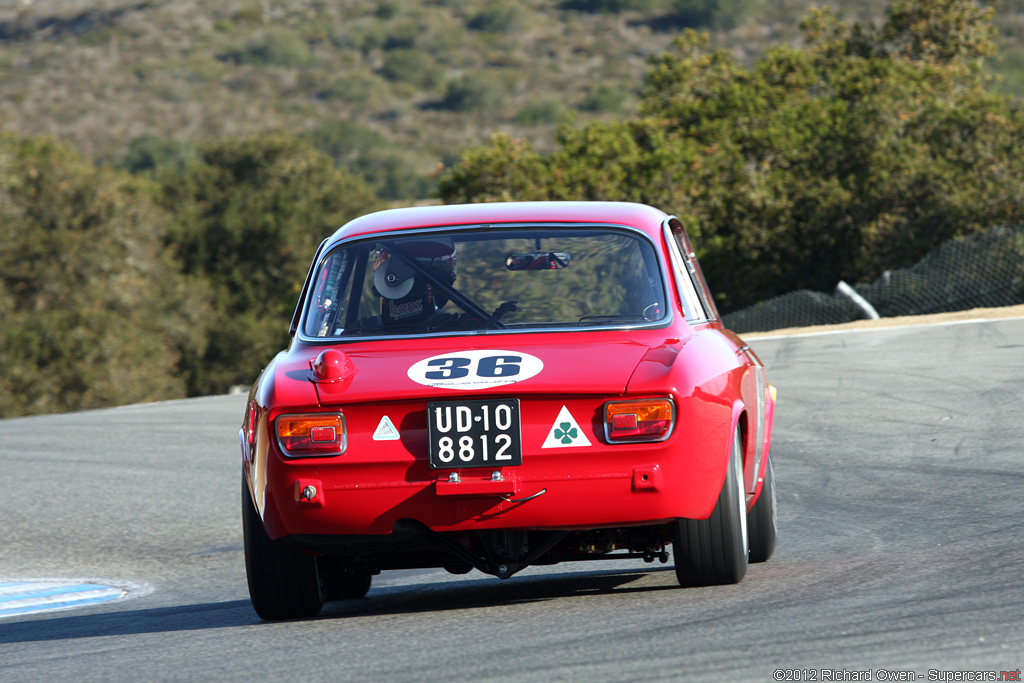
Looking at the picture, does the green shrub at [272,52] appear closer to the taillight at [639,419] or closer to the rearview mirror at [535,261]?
the rearview mirror at [535,261]

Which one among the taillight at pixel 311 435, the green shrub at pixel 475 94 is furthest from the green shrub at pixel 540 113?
the taillight at pixel 311 435

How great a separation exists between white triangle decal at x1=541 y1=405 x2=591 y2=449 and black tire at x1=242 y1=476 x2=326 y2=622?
1.18m

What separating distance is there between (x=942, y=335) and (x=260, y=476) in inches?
506

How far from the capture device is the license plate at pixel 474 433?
16.6 feet

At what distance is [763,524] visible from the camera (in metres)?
6.45

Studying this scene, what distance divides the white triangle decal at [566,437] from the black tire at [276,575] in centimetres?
118

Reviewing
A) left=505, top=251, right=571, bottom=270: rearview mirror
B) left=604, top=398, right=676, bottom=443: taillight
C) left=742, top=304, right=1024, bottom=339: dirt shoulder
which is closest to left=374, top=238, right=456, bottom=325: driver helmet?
left=505, top=251, right=571, bottom=270: rearview mirror

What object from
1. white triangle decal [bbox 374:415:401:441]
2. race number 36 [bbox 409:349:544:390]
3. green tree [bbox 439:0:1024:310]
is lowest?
green tree [bbox 439:0:1024:310]

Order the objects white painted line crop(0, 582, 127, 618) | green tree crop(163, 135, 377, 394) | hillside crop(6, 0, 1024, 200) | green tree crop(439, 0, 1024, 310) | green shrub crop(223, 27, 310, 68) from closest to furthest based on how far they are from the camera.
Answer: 1. white painted line crop(0, 582, 127, 618)
2. green tree crop(439, 0, 1024, 310)
3. green tree crop(163, 135, 377, 394)
4. hillside crop(6, 0, 1024, 200)
5. green shrub crop(223, 27, 310, 68)

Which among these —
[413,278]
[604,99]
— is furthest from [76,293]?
[604,99]

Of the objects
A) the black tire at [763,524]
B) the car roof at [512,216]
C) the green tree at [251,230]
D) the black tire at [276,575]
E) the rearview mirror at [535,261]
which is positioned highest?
the car roof at [512,216]

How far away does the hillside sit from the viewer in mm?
93750

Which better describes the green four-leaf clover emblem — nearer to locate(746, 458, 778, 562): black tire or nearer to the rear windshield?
the rear windshield

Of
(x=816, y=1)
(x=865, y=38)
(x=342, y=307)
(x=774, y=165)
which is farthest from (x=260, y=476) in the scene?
(x=816, y=1)
